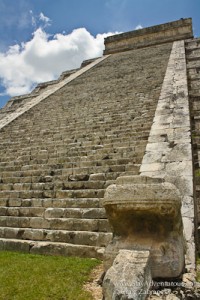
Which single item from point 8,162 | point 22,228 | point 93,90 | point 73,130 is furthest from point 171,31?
point 22,228

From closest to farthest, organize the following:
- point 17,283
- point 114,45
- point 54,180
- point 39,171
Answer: point 17,283 → point 54,180 → point 39,171 → point 114,45

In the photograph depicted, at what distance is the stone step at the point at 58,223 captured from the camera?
448 centimetres

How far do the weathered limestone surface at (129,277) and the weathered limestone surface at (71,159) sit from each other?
55.1 inches

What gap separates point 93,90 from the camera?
40.4 feet

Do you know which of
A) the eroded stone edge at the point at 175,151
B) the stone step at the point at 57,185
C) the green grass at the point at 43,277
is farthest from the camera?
the stone step at the point at 57,185

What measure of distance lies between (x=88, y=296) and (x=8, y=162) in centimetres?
515

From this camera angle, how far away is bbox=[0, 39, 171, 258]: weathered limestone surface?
15.3ft

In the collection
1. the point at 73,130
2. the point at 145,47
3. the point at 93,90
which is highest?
the point at 145,47

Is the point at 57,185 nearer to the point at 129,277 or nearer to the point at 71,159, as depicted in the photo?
the point at 71,159

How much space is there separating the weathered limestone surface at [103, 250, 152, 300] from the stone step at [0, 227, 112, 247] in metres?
1.45

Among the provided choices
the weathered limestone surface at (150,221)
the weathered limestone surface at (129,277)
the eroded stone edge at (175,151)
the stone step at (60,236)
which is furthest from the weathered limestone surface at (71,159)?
the weathered limestone surface at (129,277)

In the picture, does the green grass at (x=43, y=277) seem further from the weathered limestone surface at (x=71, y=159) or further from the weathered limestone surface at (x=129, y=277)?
the weathered limestone surface at (x=129, y=277)

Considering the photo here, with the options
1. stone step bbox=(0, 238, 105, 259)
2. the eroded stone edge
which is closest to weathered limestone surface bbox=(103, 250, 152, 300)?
the eroded stone edge

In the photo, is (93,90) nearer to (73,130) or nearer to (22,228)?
(73,130)
